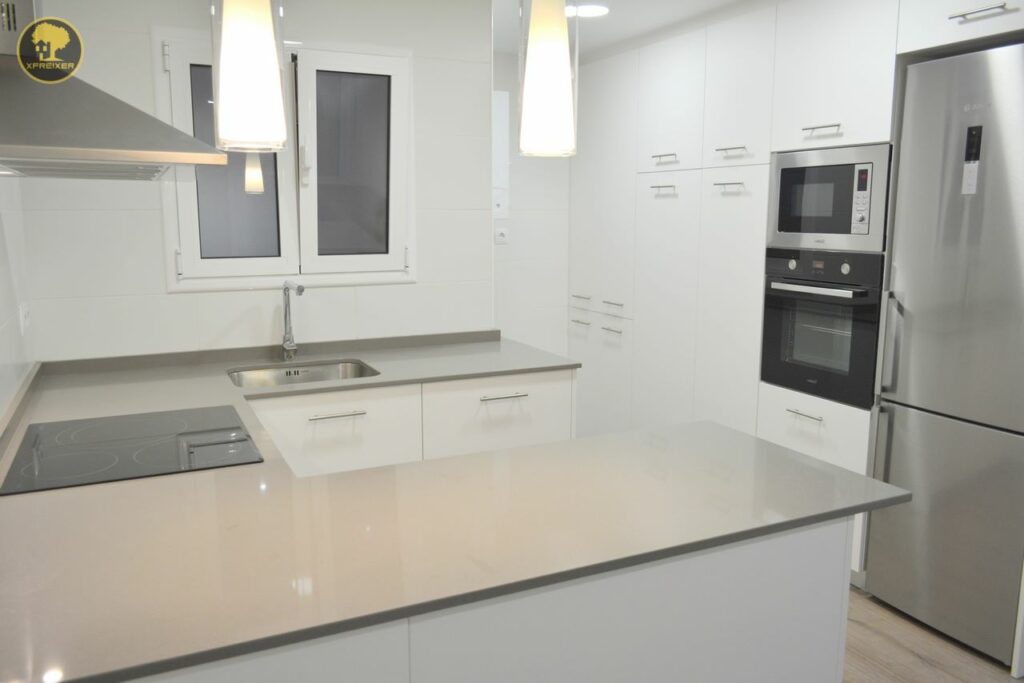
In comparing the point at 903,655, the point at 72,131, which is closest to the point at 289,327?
the point at 72,131

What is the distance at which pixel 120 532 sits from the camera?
1441 mm

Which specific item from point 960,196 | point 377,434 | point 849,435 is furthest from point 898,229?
point 377,434

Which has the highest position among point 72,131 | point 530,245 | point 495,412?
point 72,131

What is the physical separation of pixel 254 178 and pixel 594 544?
2202 millimetres

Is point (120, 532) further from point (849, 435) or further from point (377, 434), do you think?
point (849, 435)

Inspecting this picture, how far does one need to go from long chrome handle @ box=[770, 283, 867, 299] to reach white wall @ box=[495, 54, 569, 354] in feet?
5.63

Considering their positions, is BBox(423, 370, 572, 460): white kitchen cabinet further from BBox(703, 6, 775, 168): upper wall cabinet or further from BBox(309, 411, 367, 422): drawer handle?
BBox(703, 6, 775, 168): upper wall cabinet

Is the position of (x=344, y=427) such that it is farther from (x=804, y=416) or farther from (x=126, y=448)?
(x=804, y=416)

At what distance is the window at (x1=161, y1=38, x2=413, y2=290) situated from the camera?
2.89 m

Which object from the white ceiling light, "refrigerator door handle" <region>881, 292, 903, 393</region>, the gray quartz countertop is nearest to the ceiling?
the white ceiling light

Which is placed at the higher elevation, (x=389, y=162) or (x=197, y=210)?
(x=389, y=162)

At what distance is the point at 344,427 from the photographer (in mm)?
2670

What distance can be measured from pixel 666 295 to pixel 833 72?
1354mm

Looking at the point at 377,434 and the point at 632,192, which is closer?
the point at 377,434
